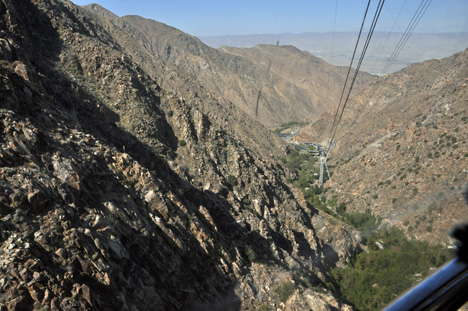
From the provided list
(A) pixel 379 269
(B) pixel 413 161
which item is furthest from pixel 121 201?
(B) pixel 413 161

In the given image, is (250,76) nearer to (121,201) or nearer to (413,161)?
(413,161)

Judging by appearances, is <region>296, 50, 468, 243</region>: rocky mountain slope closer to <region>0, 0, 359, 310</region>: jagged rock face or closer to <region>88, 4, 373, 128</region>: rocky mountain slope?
<region>0, 0, 359, 310</region>: jagged rock face

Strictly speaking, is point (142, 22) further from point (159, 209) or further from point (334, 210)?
point (159, 209)

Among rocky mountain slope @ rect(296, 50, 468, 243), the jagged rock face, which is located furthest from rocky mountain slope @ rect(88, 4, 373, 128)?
the jagged rock face

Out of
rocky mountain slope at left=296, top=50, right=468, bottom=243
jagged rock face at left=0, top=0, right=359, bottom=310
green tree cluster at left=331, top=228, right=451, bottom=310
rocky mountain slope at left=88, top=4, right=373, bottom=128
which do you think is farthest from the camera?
rocky mountain slope at left=88, top=4, right=373, bottom=128

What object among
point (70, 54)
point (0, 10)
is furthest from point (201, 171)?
point (0, 10)

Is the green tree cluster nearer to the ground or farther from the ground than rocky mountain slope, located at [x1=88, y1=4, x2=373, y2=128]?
nearer to the ground
